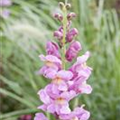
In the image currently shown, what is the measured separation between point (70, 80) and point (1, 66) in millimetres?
2386

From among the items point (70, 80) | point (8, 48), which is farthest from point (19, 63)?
point (70, 80)

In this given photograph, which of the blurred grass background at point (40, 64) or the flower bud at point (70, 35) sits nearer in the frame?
the flower bud at point (70, 35)

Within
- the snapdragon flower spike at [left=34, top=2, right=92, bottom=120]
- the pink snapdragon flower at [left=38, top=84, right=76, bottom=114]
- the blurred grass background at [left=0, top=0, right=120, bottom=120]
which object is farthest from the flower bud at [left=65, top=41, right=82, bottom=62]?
the blurred grass background at [left=0, top=0, right=120, bottom=120]

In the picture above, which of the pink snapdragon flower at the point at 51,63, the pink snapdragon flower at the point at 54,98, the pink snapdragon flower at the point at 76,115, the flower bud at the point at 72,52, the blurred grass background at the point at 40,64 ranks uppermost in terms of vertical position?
the blurred grass background at the point at 40,64

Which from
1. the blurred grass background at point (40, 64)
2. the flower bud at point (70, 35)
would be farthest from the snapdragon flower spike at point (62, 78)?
the blurred grass background at point (40, 64)

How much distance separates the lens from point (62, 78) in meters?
1.87

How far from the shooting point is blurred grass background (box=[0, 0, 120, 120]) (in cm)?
393

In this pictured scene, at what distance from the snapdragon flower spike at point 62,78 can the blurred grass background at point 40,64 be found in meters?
1.84

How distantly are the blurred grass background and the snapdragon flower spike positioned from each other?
6.04ft

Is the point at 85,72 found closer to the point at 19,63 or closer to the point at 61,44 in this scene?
the point at 61,44

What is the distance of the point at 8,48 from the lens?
14.8ft

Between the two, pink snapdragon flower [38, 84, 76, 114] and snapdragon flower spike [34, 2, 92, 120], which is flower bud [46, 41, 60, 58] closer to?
snapdragon flower spike [34, 2, 92, 120]

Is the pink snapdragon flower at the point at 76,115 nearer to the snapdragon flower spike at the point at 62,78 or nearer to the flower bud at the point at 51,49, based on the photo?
the snapdragon flower spike at the point at 62,78

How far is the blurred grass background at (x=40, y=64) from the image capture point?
3.93 metres
